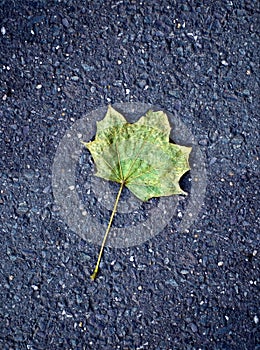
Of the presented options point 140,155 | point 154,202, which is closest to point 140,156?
point 140,155

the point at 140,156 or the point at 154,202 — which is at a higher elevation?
the point at 140,156

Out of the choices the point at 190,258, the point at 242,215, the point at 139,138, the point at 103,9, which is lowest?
the point at 190,258

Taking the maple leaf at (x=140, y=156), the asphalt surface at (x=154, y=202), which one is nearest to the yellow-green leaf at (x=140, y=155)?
the maple leaf at (x=140, y=156)

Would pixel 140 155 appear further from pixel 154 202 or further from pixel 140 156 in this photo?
pixel 154 202

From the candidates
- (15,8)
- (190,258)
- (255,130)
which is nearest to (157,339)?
(190,258)

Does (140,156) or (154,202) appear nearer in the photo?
(140,156)

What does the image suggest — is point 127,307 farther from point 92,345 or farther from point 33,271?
point 33,271
